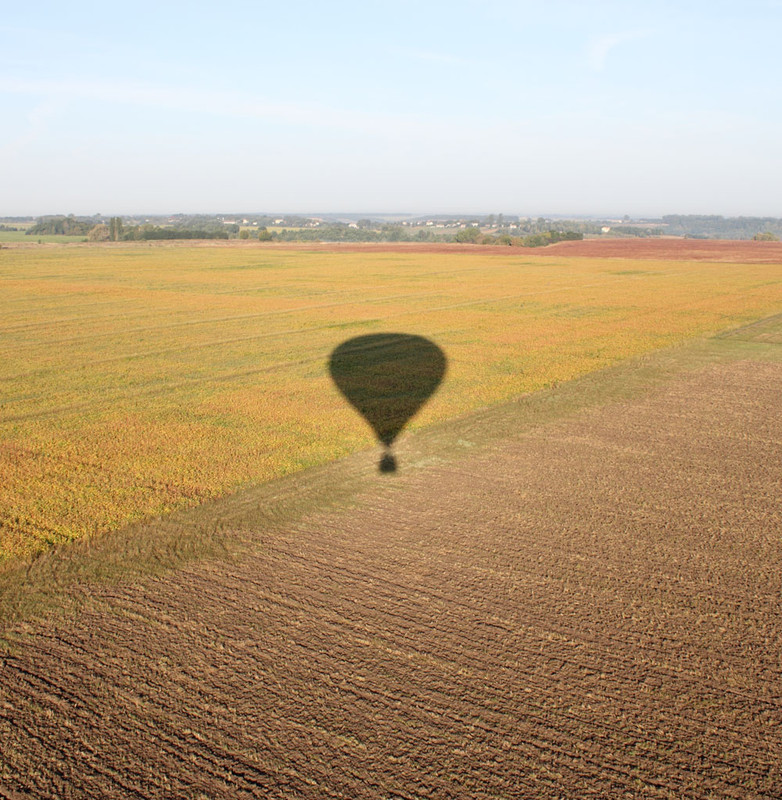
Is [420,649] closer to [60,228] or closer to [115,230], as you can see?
[115,230]

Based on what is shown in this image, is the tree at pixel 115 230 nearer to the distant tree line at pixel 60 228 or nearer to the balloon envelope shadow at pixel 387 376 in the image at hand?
the distant tree line at pixel 60 228

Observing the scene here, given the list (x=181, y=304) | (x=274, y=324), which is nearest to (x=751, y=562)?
(x=274, y=324)

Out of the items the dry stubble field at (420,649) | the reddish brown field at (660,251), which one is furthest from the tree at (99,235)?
the dry stubble field at (420,649)

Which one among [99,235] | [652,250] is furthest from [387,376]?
[99,235]

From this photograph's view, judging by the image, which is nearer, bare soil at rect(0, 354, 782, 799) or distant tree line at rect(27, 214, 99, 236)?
bare soil at rect(0, 354, 782, 799)

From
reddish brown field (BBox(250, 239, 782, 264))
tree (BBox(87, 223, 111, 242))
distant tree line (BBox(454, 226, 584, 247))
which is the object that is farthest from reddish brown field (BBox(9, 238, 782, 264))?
tree (BBox(87, 223, 111, 242))

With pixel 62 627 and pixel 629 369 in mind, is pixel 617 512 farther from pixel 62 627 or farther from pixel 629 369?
pixel 629 369

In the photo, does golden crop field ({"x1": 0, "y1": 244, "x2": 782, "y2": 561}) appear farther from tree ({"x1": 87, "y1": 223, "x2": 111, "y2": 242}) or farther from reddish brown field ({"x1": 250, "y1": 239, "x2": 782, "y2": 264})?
tree ({"x1": 87, "y1": 223, "x2": 111, "y2": 242})
